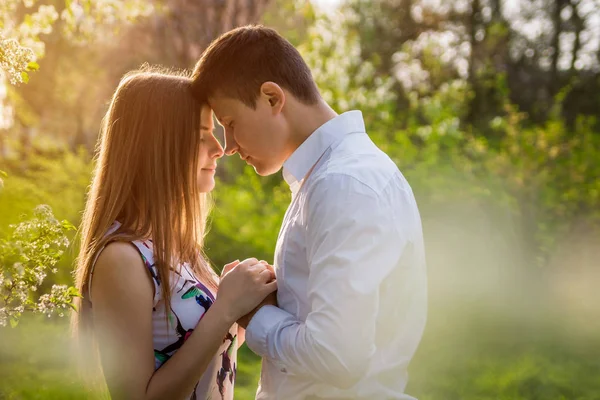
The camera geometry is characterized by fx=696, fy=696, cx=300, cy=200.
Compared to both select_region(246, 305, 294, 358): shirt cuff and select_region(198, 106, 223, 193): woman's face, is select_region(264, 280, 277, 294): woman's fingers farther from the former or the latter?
select_region(198, 106, 223, 193): woman's face

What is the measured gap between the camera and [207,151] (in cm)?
271

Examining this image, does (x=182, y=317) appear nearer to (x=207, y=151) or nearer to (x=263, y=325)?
(x=263, y=325)

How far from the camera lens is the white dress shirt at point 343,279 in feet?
6.17

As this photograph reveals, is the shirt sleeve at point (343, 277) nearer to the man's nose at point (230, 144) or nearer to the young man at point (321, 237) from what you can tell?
the young man at point (321, 237)

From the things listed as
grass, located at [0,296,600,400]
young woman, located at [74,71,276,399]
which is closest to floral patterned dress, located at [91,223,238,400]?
young woman, located at [74,71,276,399]

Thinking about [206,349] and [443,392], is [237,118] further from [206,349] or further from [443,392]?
[443,392]

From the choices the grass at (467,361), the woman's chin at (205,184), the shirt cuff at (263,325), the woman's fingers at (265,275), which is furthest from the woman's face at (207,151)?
the grass at (467,361)

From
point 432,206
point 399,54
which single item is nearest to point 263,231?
point 432,206

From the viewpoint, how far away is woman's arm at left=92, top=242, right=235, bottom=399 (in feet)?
7.52

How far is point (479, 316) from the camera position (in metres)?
6.40

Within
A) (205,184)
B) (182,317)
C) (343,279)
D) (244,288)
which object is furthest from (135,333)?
(343,279)

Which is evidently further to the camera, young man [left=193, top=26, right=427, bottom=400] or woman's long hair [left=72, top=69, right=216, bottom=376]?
woman's long hair [left=72, top=69, right=216, bottom=376]

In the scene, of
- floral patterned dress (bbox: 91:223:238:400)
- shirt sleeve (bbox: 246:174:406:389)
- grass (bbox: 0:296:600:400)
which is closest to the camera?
shirt sleeve (bbox: 246:174:406:389)

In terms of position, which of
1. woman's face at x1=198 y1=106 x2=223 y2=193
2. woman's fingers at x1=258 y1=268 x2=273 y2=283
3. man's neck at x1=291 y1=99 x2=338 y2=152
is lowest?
woman's fingers at x1=258 y1=268 x2=273 y2=283
